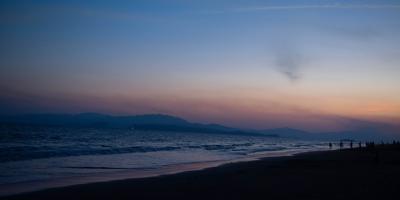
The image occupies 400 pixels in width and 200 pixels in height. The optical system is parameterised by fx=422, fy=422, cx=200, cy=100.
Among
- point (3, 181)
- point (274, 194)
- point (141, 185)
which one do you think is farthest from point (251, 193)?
point (3, 181)

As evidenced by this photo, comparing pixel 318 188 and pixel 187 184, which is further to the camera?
pixel 187 184

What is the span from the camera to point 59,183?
61.5 feet

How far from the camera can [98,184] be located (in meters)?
18.1

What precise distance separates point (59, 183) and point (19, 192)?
10.8ft

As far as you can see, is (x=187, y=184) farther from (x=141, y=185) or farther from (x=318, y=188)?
(x=318, y=188)

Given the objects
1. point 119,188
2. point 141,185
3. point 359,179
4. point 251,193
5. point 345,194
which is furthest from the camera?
point 359,179

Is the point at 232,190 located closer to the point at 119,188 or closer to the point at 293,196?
the point at 293,196

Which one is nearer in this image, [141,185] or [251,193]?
[251,193]

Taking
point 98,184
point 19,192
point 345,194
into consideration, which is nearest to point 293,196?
point 345,194

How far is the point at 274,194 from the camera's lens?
15.2 metres

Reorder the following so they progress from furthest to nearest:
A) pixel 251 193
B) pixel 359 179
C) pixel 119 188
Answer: pixel 359 179 < pixel 119 188 < pixel 251 193

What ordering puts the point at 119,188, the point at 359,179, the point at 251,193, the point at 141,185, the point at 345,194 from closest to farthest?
1. the point at 345,194
2. the point at 251,193
3. the point at 119,188
4. the point at 141,185
5. the point at 359,179

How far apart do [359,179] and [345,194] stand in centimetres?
524

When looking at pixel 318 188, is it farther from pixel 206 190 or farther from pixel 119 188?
pixel 119 188
